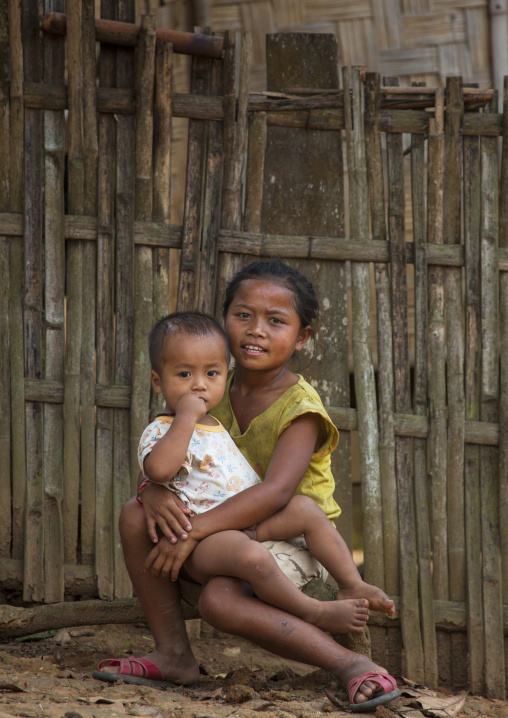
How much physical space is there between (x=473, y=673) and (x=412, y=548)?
639mm

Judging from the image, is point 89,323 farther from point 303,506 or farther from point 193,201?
point 303,506

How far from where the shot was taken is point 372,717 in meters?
2.32

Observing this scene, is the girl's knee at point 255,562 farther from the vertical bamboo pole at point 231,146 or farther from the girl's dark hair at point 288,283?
the vertical bamboo pole at point 231,146

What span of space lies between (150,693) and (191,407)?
90cm

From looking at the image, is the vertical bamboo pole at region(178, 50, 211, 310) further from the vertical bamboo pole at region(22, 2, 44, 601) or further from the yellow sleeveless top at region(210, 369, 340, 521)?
the yellow sleeveless top at region(210, 369, 340, 521)

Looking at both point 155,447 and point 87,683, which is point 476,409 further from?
point 87,683

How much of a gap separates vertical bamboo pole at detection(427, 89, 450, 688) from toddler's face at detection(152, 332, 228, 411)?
1.40m

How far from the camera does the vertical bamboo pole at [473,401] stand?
3.64 metres

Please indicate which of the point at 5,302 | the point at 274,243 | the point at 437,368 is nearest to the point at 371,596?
the point at 437,368

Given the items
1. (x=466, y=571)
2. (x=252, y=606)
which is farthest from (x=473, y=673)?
(x=252, y=606)

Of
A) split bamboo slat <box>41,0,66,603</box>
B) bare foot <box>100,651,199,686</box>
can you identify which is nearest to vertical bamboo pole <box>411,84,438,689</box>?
bare foot <box>100,651,199,686</box>

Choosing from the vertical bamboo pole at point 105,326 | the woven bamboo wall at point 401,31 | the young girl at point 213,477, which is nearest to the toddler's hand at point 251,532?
the young girl at point 213,477

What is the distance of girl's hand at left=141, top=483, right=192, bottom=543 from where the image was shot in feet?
8.21

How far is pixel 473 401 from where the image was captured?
3703mm
